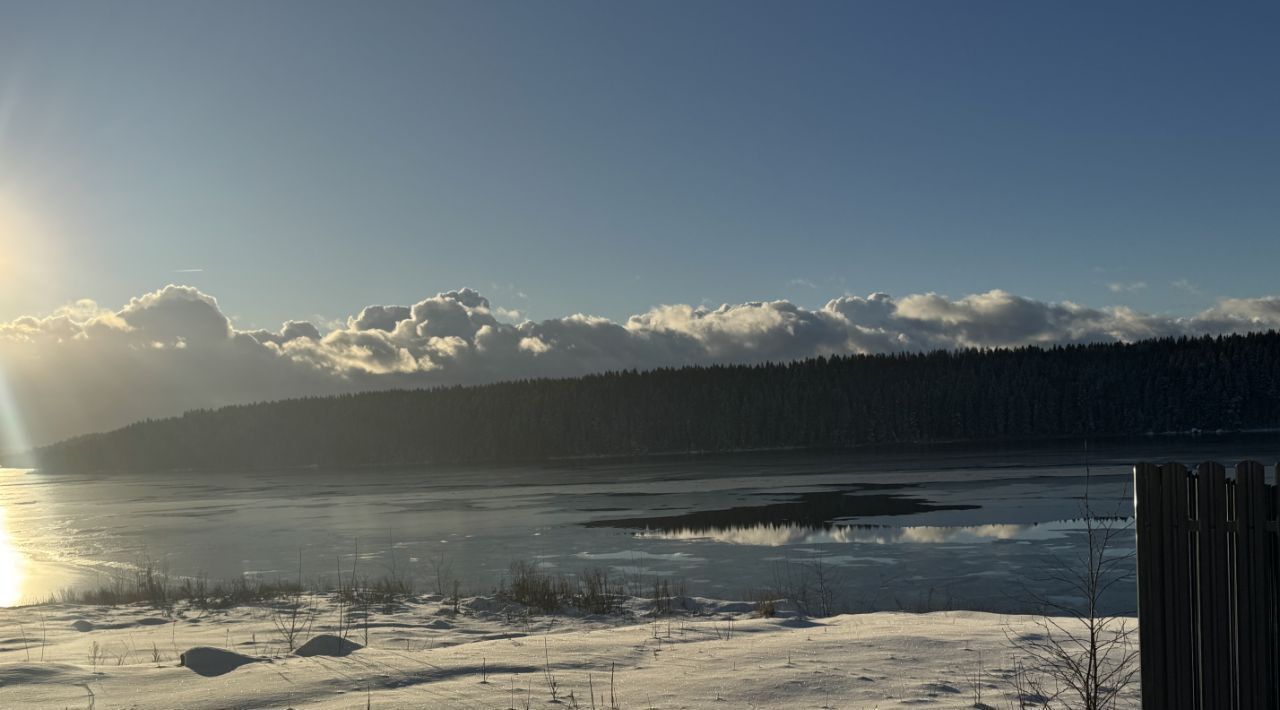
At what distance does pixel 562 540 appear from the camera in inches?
1236

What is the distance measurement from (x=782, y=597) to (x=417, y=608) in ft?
21.8

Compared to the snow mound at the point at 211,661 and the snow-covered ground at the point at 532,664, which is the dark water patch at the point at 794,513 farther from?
the snow mound at the point at 211,661

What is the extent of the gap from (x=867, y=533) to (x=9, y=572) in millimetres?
26867

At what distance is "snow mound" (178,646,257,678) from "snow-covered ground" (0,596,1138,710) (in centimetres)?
2

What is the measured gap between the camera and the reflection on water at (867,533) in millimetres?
27969

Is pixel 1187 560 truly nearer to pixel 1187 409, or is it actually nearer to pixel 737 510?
pixel 737 510

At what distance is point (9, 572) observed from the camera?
2847cm

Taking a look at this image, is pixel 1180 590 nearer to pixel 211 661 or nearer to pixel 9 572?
pixel 211 661

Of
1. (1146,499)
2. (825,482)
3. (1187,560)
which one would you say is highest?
(1146,499)

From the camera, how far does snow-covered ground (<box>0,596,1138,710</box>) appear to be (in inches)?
319

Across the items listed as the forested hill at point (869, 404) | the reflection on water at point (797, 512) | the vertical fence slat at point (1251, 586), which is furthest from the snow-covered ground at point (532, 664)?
the forested hill at point (869, 404)

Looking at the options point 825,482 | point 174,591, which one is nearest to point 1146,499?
point 174,591

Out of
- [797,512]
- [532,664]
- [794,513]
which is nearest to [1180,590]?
[532,664]

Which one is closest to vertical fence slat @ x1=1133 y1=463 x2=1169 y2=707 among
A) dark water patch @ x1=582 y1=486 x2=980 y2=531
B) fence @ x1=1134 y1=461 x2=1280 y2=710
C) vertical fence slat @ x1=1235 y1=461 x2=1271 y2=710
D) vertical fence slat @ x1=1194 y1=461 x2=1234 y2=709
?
fence @ x1=1134 y1=461 x2=1280 y2=710
